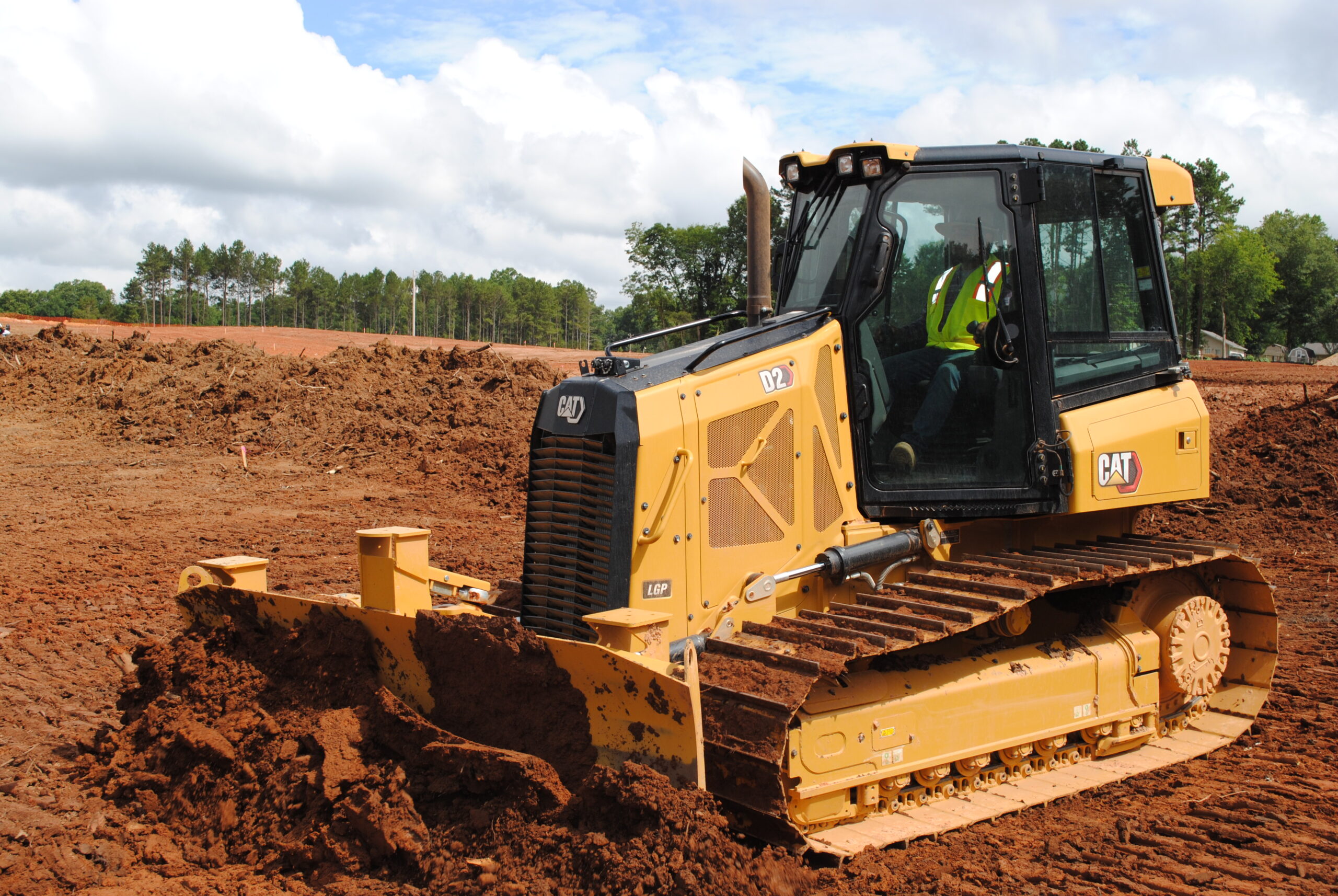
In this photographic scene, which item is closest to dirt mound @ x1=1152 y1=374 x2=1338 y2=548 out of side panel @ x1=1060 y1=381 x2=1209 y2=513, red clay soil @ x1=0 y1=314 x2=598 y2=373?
side panel @ x1=1060 y1=381 x2=1209 y2=513

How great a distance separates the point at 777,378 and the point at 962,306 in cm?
106

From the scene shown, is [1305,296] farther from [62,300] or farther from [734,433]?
[62,300]

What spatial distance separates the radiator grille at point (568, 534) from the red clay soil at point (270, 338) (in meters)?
15.7

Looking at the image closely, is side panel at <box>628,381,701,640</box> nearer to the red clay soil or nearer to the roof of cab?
the roof of cab

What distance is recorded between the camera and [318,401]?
17312mm

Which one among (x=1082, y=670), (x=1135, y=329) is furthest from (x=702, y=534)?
(x=1135, y=329)

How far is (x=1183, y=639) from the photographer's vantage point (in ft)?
18.4

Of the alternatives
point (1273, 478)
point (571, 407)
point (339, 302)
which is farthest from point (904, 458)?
point (339, 302)

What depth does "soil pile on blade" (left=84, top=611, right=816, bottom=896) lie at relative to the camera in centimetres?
350

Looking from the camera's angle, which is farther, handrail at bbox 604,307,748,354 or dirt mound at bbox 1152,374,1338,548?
dirt mound at bbox 1152,374,1338,548

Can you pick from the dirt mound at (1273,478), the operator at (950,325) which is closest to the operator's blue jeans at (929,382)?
the operator at (950,325)

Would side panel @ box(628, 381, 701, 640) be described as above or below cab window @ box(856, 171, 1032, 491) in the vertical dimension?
below

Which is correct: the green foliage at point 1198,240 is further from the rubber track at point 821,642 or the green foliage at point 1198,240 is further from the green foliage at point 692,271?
the rubber track at point 821,642

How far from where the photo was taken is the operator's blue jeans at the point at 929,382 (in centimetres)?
486
